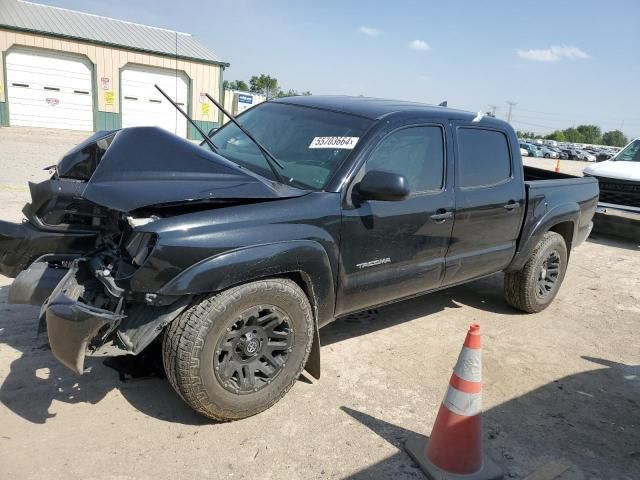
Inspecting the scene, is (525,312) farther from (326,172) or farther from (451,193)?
(326,172)

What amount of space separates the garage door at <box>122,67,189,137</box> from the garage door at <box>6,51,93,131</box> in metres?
1.61

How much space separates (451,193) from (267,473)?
2357 mm

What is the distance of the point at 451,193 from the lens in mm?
3816

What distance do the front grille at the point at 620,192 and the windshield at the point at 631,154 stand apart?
1.40 meters

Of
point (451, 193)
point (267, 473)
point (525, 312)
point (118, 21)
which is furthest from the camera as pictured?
point (118, 21)

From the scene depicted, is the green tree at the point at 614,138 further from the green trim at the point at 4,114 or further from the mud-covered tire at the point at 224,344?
the mud-covered tire at the point at 224,344

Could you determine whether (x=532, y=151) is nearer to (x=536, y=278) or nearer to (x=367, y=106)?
(x=536, y=278)

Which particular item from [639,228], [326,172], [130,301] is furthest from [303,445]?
[639,228]

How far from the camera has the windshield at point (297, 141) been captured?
3.30m

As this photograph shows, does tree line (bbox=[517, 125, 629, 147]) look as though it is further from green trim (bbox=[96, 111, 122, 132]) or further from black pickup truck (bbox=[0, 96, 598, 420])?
black pickup truck (bbox=[0, 96, 598, 420])

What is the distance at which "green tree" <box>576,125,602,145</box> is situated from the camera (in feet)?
374

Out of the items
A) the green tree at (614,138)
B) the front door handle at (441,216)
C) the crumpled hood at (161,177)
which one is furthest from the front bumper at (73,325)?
the green tree at (614,138)

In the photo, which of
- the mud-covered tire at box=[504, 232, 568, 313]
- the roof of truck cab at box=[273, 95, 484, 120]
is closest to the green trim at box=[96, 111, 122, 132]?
the roof of truck cab at box=[273, 95, 484, 120]

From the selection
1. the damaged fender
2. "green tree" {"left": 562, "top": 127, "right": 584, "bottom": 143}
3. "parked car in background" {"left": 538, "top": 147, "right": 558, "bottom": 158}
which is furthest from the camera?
"green tree" {"left": 562, "top": 127, "right": 584, "bottom": 143}
